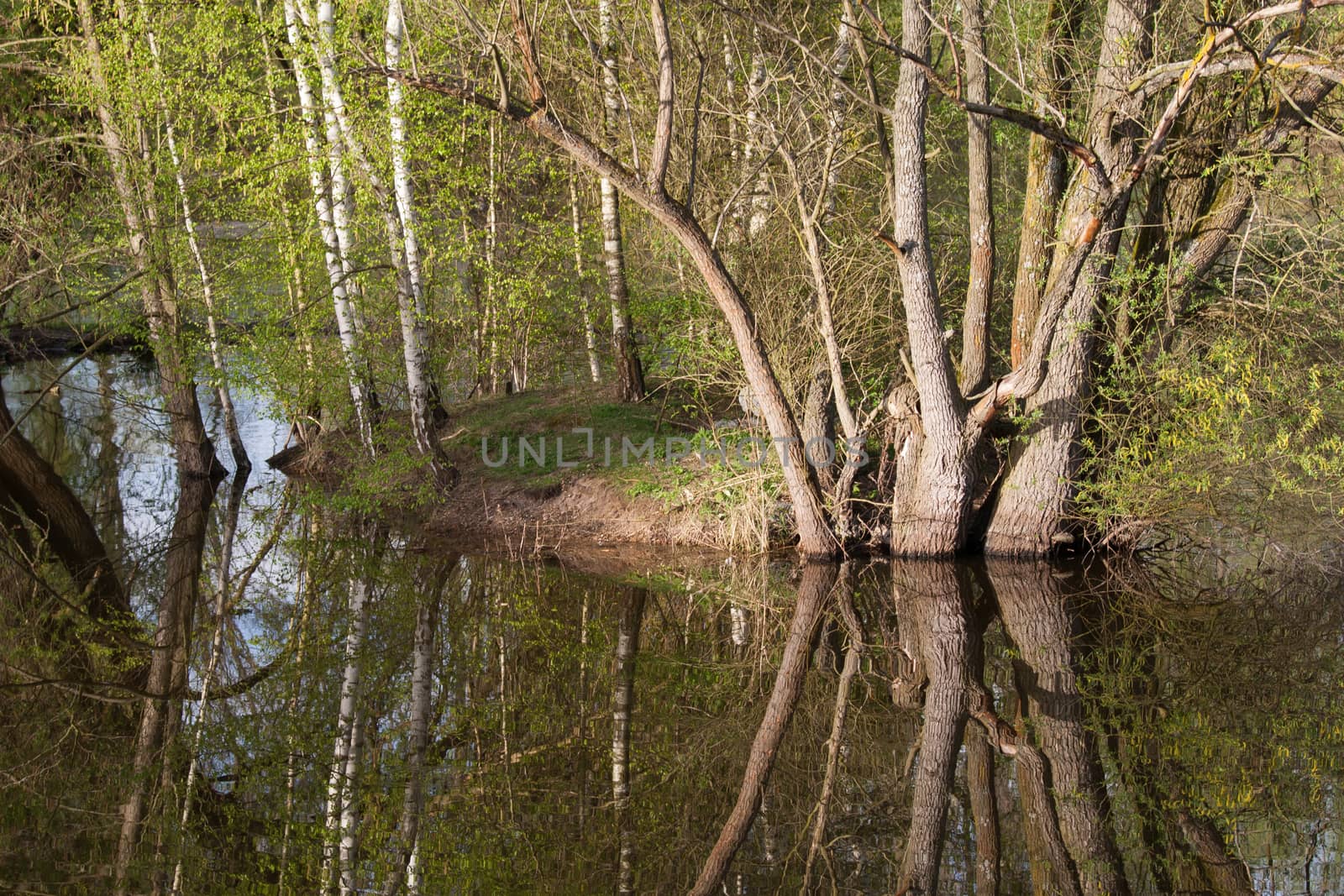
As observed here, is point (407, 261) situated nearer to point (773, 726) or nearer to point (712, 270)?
point (712, 270)

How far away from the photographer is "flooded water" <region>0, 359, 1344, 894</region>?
18.6 ft

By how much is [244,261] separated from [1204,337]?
32.2 feet

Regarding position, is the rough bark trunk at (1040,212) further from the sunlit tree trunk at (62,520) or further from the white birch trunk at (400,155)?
the sunlit tree trunk at (62,520)

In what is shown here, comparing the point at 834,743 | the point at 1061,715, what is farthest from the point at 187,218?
the point at 1061,715

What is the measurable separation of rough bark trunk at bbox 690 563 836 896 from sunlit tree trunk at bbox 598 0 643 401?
449 cm

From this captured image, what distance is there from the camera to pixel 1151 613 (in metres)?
9.67

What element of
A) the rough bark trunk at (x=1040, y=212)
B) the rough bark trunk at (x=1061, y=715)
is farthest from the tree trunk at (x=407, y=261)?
the rough bark trunk at (x=1061, y=715)

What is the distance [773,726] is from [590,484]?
6312 millimetres

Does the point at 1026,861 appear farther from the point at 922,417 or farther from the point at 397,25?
the point at 397,25

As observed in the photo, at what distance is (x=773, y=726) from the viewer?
7.37 m

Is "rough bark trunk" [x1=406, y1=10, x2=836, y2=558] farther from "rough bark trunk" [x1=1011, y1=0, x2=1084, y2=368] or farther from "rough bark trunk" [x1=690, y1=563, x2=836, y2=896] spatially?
"rough bark trunk" [x1=1011, y1=0, x2=1084, y2=368]

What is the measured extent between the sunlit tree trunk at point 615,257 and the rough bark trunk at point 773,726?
4494 millimetres

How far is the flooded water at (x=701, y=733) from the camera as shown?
223 inches

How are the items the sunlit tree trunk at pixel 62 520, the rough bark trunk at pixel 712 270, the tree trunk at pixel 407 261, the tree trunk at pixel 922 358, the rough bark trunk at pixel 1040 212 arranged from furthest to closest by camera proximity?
the tree trunk at pixel 407 261
the rough bark trunk at pixel 1040 212
the sunlit tree trunk at pixel 62 520
the tree trunk at pixel 922 358
the rough bark trunk at pixel 712 270
